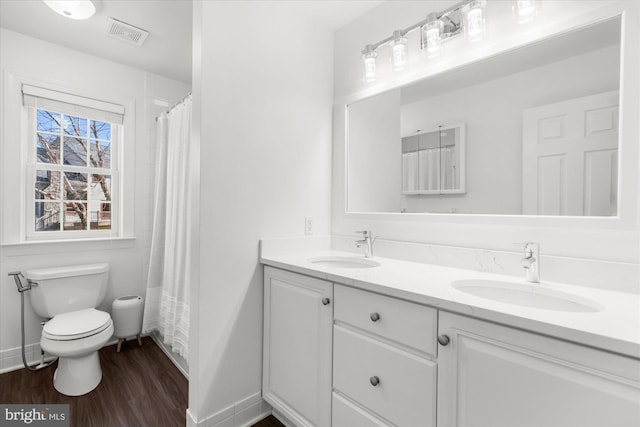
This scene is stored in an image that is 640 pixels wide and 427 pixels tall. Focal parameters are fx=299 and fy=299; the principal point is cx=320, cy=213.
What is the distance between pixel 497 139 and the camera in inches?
54.9

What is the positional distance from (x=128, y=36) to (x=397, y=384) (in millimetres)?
2731

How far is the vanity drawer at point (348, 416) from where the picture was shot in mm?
1173

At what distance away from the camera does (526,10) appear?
1.23 meters

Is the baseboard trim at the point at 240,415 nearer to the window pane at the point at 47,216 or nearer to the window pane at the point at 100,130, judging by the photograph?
the window pane at the point at 47,216

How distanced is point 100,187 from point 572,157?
325 centimetres

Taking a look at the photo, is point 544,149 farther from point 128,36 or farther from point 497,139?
point 128,36

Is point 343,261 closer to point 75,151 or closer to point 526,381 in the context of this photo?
point 526,381

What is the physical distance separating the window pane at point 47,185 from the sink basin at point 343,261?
2236mm

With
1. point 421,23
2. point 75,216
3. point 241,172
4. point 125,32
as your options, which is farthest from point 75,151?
point 421,23

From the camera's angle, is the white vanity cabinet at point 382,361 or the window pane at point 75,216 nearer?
the white vanity cabinet at point 382,361

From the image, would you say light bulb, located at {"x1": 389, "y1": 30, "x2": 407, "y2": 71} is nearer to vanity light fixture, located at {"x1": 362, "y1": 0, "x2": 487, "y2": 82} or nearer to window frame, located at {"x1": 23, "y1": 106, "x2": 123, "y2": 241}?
vanity light fixture, located at {"x1": 362, "y1": 0, "x2": 487, "y2": 82}

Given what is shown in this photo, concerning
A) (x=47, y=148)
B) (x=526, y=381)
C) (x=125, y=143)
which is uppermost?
(x=125, y=143)

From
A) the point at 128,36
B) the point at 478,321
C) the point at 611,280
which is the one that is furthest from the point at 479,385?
the point at 128,36

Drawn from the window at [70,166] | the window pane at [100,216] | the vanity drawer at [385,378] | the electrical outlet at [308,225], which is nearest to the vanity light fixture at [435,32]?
the electrical outlet at [308,225]
